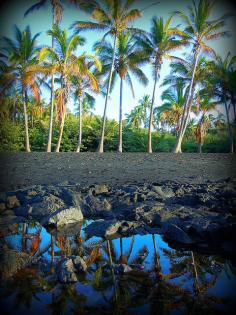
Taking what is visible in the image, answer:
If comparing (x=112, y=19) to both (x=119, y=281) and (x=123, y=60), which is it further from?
(x=119, y=281)

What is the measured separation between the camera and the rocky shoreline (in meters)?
5.46

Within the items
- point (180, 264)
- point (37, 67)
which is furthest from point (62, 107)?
point (180, 264)

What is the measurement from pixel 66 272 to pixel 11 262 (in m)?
0.86

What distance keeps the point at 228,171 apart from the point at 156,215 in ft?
25.6

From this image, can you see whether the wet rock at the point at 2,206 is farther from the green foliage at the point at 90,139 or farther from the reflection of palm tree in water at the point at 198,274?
the green foliage at the point at 90,139

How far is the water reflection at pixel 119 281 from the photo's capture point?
3.25 meters

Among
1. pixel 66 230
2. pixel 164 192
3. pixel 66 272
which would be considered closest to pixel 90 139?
pixel 164 192

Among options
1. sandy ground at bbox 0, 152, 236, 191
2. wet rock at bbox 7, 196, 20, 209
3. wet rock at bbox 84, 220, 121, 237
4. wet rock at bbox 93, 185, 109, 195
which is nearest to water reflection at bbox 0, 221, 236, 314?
wet rock at bbox 84, 220, 121, 237

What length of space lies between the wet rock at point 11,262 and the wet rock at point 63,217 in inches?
63.3

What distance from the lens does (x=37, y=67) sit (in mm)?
16172

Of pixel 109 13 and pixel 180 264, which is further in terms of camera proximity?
pixel 109 13

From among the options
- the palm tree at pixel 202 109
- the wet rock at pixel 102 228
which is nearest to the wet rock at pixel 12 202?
the wet rock at pixel 102 228

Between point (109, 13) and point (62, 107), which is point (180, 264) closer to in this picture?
point (62, 107)

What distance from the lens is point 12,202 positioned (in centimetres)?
739
